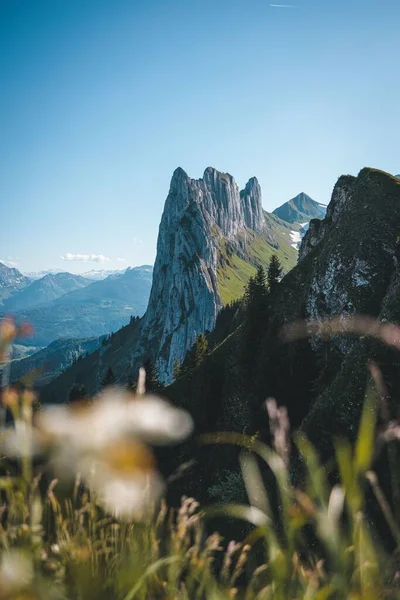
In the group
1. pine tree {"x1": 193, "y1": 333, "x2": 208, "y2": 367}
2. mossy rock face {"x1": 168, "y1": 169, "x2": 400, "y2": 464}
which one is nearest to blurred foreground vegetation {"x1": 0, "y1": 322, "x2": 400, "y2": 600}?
mossy rock face {"x1": 168, "y1": 169, "x2": 400, "y2": 464}

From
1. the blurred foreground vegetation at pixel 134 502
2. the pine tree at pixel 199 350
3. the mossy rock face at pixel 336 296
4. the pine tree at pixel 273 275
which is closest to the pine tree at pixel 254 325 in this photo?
the mossy rock face at pixel 336 296

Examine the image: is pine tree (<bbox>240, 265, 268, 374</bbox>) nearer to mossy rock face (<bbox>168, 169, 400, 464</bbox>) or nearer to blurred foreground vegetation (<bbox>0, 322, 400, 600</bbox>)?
mossy rock face (<bbox>168, 169, 400, 464</bbox>)

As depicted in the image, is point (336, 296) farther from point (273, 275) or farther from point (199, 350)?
point (199, 350)

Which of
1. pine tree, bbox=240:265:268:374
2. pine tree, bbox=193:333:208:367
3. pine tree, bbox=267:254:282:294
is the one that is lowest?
pine tree, bbox=193:333:208:367

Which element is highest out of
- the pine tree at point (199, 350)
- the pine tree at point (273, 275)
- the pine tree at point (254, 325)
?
the pine tree at point (273, 275)

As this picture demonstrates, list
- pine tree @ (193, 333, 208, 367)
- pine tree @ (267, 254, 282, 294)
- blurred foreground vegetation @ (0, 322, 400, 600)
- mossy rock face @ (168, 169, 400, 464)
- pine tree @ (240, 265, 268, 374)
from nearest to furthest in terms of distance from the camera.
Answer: blurred foreground vegetation @ (0, 322, 400, 600) → mossy rock face @ (168, 169, 400, 464) → pine tree @ (240, 265, 268, 374) → pine tree @ (267, 254, 282, 294) → pine tree @ (193, 333, 208, 367)

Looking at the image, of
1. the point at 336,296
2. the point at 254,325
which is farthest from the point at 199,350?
the point at 336,296

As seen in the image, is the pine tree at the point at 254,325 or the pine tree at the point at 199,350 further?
the pine tree at the point at 199,350

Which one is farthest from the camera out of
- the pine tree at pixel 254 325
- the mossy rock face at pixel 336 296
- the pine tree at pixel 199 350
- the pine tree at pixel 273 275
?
the pine tree at pixel 199 350

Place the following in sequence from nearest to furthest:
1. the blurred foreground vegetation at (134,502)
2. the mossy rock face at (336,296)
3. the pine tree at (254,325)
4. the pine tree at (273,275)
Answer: the blurred foreground vegetation at (134,502) < the mossy rock face at (336,296) < the pine tree at (254,325) < the pine tree at (273,275)

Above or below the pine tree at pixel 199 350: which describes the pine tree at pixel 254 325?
above

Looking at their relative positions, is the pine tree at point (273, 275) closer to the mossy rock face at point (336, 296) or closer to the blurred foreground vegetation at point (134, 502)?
the mossy rock face at point (336, 296)

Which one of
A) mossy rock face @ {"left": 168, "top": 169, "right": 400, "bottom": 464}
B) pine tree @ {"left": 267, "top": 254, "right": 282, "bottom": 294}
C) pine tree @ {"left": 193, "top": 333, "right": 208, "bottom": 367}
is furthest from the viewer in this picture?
pine tree @ {"left": 193, "top": 333, "right": 208, "bottom": 367}

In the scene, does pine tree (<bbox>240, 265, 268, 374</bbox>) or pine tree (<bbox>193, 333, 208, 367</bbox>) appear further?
pine tree (<bbox>193, 333, 208, 367</bbox>)
